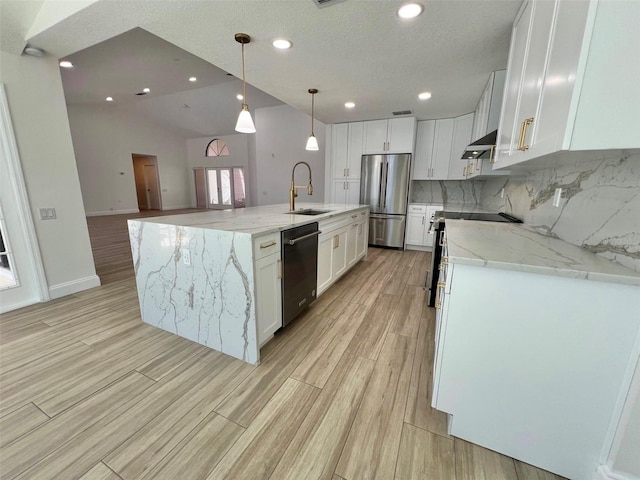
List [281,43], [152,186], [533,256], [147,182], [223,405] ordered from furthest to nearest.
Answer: [147,182]
[152,186]
[281,43]
[223,405]
[533,256]

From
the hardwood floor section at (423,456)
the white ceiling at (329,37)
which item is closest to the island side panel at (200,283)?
the hardwood floor section at (423,456)

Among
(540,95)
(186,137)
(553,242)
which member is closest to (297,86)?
(540,95)

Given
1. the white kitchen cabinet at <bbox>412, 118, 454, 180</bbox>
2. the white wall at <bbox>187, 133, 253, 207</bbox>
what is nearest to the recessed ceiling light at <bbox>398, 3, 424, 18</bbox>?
the white kitchen cabinet at <bbox>412, 118, 454, 180</bbox>

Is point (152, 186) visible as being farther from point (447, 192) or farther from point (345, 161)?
point (447, 192)

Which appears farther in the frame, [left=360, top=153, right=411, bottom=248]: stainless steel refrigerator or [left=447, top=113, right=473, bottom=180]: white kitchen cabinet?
[left=360, top=153, right=411, bottom=248]: stainless steel refrigerator

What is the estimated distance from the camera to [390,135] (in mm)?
4672

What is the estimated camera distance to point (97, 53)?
12.9 ft

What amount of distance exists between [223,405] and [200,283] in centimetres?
81

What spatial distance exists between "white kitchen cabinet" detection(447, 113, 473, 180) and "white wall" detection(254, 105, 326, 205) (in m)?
3.60

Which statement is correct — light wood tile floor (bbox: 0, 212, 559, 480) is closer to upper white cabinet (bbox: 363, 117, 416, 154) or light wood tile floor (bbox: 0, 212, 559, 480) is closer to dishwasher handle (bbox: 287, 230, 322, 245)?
dishwasher handle (bbox: 287, 230, 322, 245)

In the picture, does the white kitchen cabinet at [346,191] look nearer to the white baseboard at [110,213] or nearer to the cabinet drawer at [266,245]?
the cabinet drawer at [266,245]

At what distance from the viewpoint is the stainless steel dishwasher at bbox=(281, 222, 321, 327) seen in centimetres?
203

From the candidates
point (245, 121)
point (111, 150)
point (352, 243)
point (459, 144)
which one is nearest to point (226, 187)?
point (111, 150)

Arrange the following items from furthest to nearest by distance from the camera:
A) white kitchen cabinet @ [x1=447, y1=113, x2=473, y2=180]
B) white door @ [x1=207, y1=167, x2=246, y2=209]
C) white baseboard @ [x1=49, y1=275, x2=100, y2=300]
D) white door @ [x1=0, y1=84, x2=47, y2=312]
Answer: white door @ [x1=207, y1=167, x2=246, y2=209], white kitchen cabinet @ [x1=447, y1=113, x2=473, y2=180], white baseboard @ [x1=49, y1=275, x2=100, y2=300], white door @ [x1=0, y1=84, x2=47, y2=312]
